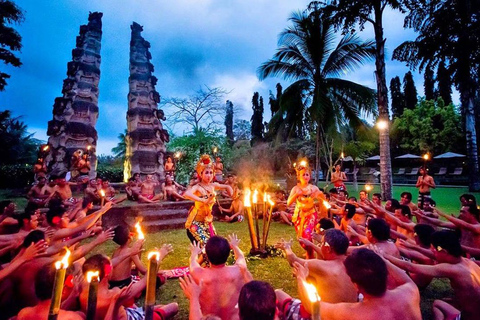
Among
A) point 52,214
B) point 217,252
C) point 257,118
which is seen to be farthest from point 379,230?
point 257,118

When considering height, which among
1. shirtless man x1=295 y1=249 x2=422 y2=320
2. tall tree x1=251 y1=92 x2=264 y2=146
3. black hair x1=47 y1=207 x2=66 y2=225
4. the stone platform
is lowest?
the stone platform

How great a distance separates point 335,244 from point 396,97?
5251cm

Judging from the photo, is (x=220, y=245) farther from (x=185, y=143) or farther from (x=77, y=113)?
(x=185, y=143)

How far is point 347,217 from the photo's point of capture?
6070mm

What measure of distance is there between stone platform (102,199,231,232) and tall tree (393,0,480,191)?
14074mm

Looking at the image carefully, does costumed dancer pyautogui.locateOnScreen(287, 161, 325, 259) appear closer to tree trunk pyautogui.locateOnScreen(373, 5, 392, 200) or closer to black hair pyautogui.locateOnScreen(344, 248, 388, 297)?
black hair pyautogui.locateOnScreen(344, 248, 388, 297)

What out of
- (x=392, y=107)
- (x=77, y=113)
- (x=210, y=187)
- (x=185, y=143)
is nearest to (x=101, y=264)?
(x=210, y=187)

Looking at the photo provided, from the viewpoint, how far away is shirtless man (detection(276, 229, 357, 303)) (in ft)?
9.34

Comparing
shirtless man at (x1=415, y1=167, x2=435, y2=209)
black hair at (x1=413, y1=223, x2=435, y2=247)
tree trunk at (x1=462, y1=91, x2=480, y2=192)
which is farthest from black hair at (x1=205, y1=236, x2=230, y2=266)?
tree trunk at (x1=462, y1=91, x2=480, y2=192)

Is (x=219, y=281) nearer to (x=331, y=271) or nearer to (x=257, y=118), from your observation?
(x=331, y=271)

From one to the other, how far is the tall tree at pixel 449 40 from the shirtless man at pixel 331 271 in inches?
581

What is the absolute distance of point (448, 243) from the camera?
2953mm

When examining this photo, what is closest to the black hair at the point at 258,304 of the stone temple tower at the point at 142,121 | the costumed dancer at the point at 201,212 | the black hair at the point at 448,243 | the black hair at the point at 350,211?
the black hair at the point at 448,243

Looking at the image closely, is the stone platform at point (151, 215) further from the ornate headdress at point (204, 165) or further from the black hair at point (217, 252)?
the black hair at point (217, 252)
